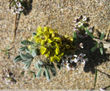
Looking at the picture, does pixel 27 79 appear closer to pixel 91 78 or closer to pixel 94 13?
pixel 91 78

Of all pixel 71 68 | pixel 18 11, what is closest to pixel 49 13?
pixel 18 11

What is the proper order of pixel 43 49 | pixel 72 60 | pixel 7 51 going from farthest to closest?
pixel 7 51
pixel 72 60
pixel 43 49

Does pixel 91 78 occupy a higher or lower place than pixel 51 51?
lower

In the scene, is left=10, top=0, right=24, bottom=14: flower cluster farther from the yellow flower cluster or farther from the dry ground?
the yellow flower cluster

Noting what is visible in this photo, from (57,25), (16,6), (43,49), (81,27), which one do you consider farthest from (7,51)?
(81,27)

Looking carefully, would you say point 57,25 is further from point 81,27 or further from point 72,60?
point 72,60

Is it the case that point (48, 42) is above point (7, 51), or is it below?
above

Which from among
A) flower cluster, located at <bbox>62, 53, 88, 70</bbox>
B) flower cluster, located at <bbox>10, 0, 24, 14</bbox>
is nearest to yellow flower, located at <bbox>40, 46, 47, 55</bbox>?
flower cluster, located at <bbox>62, 53, 88, 70</bbox>

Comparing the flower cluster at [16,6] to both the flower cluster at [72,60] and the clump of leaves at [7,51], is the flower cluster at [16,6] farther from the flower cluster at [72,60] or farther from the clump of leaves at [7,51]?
the flower cluster at [72,60]
